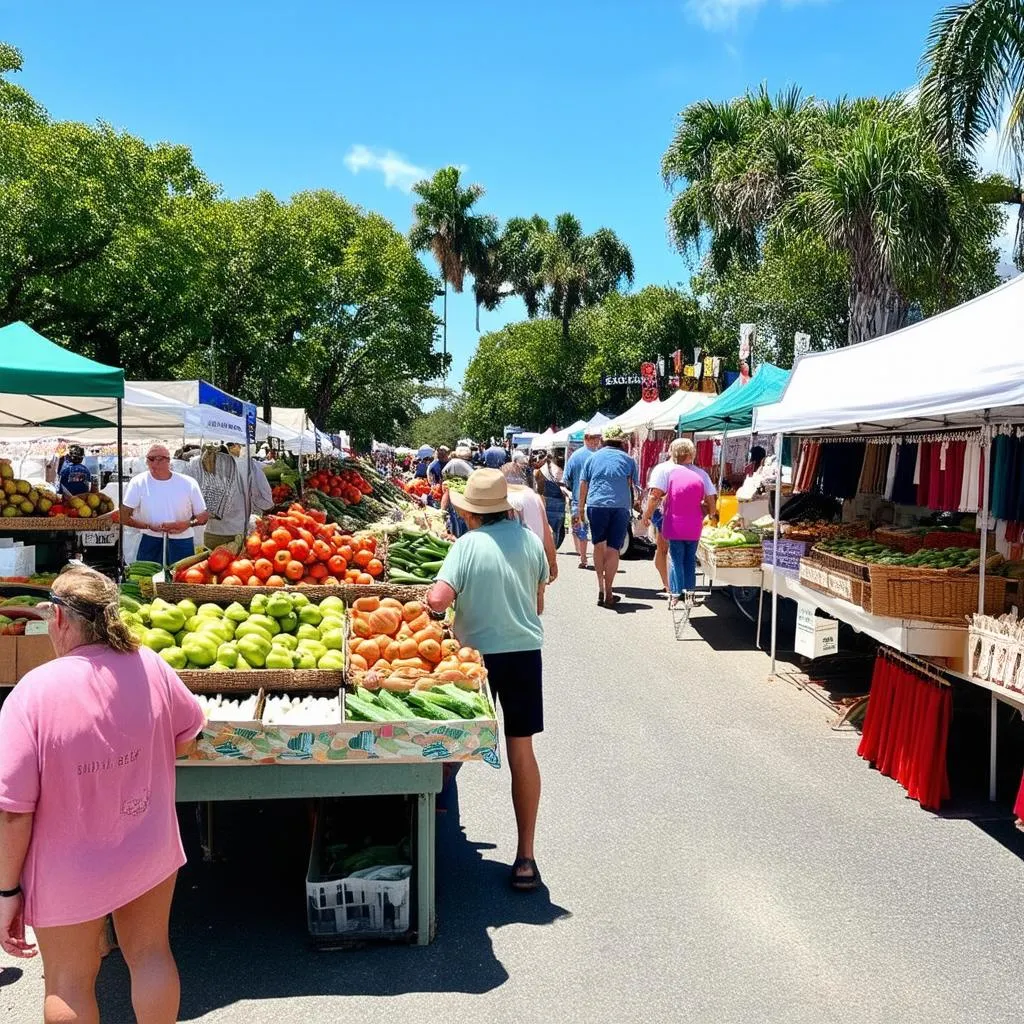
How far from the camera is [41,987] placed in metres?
3.68

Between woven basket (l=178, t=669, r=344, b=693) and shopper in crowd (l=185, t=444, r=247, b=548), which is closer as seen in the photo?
woven basket (l=178, t=669, r=344, b=693)

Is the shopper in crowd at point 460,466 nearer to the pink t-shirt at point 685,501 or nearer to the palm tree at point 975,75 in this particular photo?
the pink t-shirt at point 685,501

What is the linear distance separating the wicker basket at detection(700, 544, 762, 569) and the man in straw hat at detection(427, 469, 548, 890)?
5866 millimetres

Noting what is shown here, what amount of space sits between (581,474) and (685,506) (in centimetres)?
250

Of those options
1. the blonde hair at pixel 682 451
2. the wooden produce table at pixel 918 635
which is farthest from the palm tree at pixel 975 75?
the wooden produce table at pixel 918 635

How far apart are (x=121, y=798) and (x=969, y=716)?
6.59 metres

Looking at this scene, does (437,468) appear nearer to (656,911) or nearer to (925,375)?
(925,375)

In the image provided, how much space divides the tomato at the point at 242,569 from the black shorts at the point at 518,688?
2.00 meters

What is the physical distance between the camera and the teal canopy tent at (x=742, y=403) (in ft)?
38.7

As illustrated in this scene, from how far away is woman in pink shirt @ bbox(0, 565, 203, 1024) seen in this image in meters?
2.61

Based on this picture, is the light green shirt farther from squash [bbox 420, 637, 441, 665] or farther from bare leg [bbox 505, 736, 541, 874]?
bare leg [bbox 505, 736, 541, 874]

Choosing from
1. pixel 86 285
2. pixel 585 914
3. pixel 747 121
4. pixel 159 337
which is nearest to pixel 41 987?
pixel 585 914

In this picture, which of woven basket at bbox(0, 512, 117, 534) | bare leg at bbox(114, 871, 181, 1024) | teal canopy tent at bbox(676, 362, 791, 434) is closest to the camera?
bare leg at bbox(114, 871, 181, 1024)

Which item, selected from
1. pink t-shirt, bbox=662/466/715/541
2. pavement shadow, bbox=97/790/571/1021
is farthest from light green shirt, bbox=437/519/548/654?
pink t-shirt, bbox=662/466/715/541
